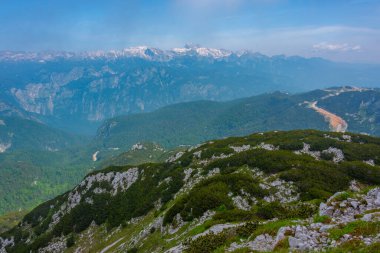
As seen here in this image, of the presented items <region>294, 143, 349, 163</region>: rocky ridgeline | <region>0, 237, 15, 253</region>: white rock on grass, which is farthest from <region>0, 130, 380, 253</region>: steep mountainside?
<region>294, 143, 349, 163</region>: rocky ridgeline

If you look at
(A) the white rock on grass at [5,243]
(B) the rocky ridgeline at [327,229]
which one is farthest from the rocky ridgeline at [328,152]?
(A) the white rock on grass at [5,243]

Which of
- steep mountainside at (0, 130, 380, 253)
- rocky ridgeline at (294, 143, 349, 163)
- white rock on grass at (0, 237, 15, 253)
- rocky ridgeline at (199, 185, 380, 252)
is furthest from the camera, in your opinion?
white rock on grass at (0, 237, 15, 253)

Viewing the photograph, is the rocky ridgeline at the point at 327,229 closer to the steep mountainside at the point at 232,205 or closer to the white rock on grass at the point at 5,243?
the steep mountainside at the point at 232,205

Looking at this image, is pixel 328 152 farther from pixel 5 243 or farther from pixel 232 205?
pixel 5 243

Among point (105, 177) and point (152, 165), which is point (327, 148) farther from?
point (105, 177)

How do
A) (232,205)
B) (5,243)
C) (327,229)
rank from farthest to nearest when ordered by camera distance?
1. (5,243)
2. (232,205)
3. (327,229)

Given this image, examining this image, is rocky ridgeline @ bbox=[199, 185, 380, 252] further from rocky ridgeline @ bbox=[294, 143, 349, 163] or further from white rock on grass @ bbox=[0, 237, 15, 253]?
white rock on grass @ bbox=[0, 237, 15, 253]

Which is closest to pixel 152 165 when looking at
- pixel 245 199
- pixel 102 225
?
pixel 102 225

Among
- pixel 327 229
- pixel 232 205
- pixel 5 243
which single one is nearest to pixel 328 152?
pixel 232 205
